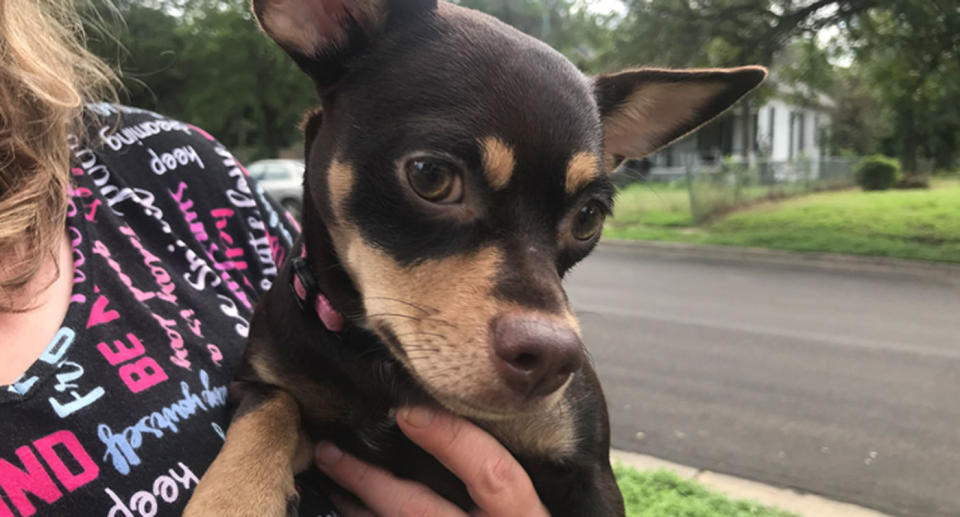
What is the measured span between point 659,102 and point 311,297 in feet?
3.37

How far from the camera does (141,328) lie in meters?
1.45

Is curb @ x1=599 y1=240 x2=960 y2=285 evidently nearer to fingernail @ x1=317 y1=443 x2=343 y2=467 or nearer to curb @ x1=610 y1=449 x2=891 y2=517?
curb @ x1=610 y1=449 x2=891 y2=517

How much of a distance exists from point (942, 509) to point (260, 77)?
94.4ft

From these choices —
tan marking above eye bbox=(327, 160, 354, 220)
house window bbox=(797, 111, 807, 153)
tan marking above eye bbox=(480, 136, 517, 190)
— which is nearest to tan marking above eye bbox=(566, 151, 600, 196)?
tan marking above eye bbox=(480, 136, 517, 190)

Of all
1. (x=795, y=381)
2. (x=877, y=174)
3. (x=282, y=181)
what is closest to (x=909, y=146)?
(x=877, y=174)

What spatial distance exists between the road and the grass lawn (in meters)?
2.72

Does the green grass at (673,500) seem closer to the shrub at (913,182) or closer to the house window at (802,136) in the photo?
the shrub at (913,182)

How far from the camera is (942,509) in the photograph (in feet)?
13.6

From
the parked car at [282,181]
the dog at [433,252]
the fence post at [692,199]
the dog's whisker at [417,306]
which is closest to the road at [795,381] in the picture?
the dog at [433,252]

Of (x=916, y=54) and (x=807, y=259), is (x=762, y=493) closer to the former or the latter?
(x=807, y=259)

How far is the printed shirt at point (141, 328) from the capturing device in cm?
118

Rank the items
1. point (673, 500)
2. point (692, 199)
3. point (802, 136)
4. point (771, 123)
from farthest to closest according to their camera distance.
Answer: point (802, 136)
point (771, 123)
point (692, 199)
point (673, 500)

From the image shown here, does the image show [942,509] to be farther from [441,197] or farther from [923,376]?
[441,197]

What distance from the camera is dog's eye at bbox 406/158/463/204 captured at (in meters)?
1.45
